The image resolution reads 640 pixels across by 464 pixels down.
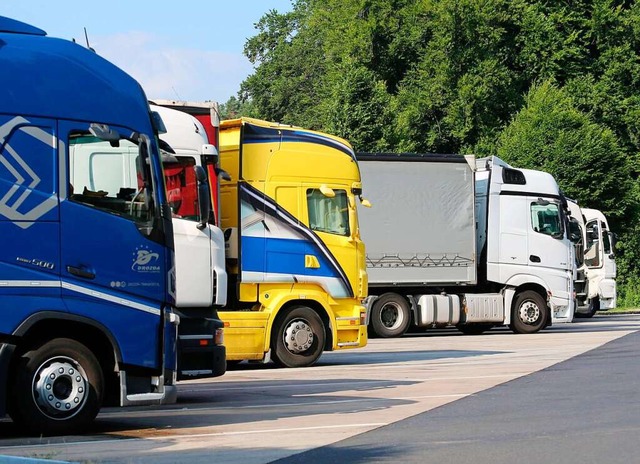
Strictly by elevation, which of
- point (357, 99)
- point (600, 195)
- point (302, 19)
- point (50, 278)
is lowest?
point (50, 278)

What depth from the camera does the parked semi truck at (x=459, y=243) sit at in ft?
94.0

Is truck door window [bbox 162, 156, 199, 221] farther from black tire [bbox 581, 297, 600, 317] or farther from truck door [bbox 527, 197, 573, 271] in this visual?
black tire [bbox 581, 297, 600, 317]

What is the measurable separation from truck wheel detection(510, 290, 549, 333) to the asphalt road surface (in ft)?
26.6

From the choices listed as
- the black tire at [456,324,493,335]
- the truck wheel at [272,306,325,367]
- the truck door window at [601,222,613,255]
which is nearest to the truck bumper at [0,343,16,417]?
the truck wheel at [272,306,325,367]

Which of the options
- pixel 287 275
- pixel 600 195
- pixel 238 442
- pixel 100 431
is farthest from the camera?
pixel 600 195

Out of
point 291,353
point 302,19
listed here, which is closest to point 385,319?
point 291,353

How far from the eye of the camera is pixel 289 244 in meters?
19.5

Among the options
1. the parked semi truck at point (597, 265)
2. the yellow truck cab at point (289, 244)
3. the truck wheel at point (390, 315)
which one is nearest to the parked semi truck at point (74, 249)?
the yellow truck cab at point (289, 244)

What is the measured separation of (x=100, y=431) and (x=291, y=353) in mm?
8103

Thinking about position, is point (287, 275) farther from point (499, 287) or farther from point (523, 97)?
point (523, 97)

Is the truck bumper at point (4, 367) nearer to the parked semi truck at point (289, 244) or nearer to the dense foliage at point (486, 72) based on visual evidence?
the parked semi truck at point (289, 244)

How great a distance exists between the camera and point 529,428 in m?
11.4

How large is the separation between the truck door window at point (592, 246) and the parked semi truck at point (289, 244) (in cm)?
1991

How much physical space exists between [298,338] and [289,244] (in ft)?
4.87
